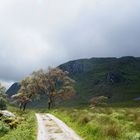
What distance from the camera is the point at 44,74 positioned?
101250mm

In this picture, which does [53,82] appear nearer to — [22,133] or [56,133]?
[56,133]

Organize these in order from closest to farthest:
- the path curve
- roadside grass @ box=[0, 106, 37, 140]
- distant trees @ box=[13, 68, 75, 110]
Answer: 1. roadside grass @ box=[0, 106, 37, 140]
2. the path curve
3. distant trees @ box=[13, 68, 75, 110]

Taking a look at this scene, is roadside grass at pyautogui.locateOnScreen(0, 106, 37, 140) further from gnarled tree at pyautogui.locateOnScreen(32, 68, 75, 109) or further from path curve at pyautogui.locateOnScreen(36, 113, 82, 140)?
gnarled tree at pyautogui.locateOnScreen(32, 68, 75, 109)

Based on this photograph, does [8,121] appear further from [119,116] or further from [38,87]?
[38,87]

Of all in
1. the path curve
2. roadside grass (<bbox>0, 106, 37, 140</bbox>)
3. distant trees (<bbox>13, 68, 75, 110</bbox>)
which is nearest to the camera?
roadside grass (<bbox>0, 106, 37, 140</bbox>)

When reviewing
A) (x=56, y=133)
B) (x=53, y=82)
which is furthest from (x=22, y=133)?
(x=53, y=82)

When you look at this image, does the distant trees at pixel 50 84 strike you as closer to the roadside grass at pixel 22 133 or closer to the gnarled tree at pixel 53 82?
the gnarled tree at pixel 53 82

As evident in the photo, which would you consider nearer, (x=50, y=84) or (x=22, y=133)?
(x=22, y=133)

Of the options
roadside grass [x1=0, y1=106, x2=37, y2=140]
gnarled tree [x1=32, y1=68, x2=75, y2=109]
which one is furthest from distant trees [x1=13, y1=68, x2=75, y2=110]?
roadside grass [x1=0, y1=106, x2=37, y2=140]

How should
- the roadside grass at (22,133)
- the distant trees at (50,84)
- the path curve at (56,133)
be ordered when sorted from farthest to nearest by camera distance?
the distant trees at (50,84) < the path curve at (56,133) < the roadside grass at (22,133)

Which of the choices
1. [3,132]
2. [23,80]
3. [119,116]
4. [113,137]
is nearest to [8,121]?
[3,132]

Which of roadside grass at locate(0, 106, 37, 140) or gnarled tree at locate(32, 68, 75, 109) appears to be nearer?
roadside grass at locate(0, 106, 37, 140)

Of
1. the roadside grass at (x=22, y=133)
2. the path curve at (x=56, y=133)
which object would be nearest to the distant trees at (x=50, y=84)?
the roadside grass at (x=22, y=133)

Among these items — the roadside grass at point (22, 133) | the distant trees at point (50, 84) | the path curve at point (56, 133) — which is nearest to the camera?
the roadside grass at point (22, 133)
